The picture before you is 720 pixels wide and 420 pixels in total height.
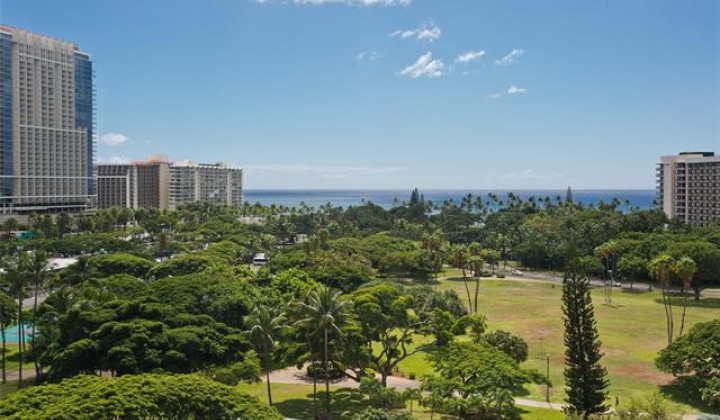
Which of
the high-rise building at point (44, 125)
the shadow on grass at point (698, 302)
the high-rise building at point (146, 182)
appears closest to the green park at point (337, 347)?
the shadow on grass at point (698, 302)

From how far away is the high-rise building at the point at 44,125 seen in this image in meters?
113

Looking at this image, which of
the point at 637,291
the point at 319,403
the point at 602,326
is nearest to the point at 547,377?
the point at 319,403

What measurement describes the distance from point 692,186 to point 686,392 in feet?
320

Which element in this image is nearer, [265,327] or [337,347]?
[265,327]

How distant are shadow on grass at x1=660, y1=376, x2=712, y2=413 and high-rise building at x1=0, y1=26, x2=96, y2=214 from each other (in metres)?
120

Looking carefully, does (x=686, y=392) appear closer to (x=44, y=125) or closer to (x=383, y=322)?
(x=383, y=322)

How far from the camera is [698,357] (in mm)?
32531

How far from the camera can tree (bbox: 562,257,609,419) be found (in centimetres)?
2803

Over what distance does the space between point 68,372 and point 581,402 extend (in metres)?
26.3

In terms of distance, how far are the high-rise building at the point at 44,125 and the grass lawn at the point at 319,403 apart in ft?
337

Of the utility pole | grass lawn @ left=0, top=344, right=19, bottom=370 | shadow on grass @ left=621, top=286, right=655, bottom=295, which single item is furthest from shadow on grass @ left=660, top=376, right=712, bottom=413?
grass lawn @ left=0, top=344, right=19, bottom=370

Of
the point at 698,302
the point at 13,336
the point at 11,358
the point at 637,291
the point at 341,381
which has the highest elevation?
the point at 698,302

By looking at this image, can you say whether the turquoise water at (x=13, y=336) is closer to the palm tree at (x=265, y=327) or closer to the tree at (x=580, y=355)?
the palm tree at (x=265, y=327)

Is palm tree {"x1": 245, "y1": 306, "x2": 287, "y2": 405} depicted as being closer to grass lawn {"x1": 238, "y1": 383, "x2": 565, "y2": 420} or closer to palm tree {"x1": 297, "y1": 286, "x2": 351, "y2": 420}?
palm tree {"x1": 297, "y1": 286, "x2": 351, "y2": 420}
